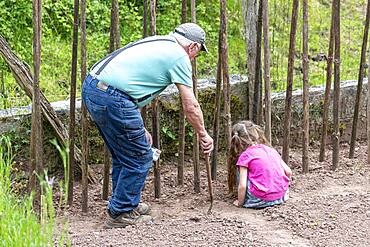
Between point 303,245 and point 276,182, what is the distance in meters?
0.87

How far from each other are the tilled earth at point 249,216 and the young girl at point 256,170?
0.09 metres

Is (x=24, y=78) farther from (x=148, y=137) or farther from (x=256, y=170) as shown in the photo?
(x=256, y=170)

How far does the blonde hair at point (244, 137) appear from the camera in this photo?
5.63 m

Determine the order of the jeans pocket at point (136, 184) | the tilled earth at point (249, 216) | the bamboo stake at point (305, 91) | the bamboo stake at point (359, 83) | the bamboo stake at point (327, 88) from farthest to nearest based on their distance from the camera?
1. the bamboo stake at point (359, 83)
2. the bamboo stake at point (327, 88)
3. the bamboo stake at point (305, 91)
4. the jeans pocket at point (136, 184)
5. the tilled earth at point (249, 216)

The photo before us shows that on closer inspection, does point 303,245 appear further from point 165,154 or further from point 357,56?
point 357,56

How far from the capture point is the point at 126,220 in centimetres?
518

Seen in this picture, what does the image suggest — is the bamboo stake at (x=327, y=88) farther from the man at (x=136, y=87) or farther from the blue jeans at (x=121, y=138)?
the blue jeans at (x=121, y=138)

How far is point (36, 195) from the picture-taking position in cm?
553

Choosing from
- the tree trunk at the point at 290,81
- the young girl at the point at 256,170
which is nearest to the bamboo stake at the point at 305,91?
the tree trunk at the point at 290,81

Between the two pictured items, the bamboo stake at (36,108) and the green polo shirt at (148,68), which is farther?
the bamboo stake at (36,108)

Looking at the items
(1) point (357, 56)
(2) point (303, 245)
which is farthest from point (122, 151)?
(1) point (357, 56)

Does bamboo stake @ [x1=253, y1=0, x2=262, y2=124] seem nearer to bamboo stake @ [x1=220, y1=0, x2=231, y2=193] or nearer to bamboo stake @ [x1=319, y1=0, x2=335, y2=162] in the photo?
bamboo stake @ [x1=220, y1=0, x2=231, y2=193]

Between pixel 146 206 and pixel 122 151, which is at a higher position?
pixel 122 151

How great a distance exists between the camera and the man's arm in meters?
4.80
